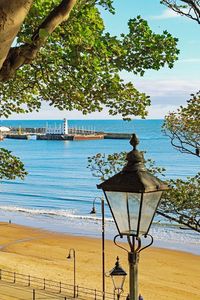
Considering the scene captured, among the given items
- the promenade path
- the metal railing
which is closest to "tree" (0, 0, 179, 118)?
the promenade path

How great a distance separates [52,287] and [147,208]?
68.1ft

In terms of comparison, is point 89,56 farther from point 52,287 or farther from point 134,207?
point 52,287

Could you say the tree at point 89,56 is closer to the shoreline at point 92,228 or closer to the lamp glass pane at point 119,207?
the lamp glass pane at point 119,207

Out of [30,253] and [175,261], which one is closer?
[175,261]

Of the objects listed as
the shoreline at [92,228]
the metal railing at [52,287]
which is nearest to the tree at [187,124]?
the metal railing at [52,287]

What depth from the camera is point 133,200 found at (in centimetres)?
364

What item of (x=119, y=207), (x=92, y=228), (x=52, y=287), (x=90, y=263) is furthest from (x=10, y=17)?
(x=92, y=228)

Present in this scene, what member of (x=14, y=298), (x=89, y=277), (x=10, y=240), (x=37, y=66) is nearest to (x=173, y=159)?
(x=10, y=240)

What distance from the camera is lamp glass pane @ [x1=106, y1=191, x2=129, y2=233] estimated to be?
12.1 feet

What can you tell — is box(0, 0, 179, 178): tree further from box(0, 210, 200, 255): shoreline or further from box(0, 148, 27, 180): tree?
box(0, 210, 200, 255): shoreline

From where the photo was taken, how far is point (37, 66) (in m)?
9.23

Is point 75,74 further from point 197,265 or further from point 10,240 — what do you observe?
point 10,240

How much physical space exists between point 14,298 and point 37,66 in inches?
541

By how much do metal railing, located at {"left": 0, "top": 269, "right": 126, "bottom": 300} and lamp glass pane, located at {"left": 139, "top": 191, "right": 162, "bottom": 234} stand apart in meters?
18.0
